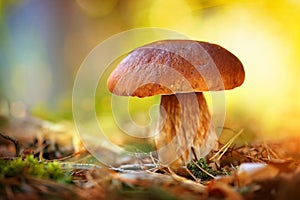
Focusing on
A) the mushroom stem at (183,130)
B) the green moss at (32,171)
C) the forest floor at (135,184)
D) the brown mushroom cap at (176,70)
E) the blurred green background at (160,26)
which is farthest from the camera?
the blurred green background at (160,26)

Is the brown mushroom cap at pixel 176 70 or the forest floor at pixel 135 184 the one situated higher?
the brown mushroom cap at pixel 176 70

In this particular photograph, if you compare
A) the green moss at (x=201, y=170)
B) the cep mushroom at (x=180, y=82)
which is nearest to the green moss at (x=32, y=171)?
the cep mushroom at (x=180, y=82)

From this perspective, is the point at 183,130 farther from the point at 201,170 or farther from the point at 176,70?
the point at 176,70

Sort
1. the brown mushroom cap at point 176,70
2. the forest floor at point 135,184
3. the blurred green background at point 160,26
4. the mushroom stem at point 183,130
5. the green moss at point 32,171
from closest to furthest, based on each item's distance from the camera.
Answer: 1. the forest floor at point 135,184
2. the green moss at point 32,171
3. the brown mushroom cap at point 176,70
4. the mushroom stem at point 183,130
5. the blurred green background at point 160,26

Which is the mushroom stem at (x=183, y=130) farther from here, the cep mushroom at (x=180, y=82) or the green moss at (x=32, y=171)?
the green moss at (x=32, y=171)

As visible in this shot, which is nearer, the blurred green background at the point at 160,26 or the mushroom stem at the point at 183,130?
Result: the mushroom stem at the point at 183,130

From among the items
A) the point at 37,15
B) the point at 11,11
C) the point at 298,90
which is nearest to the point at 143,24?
the point at 37,15

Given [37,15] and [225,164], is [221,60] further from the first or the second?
[37,15]

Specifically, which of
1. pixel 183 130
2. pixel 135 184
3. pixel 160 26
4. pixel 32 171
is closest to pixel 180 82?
pixel 183 130
